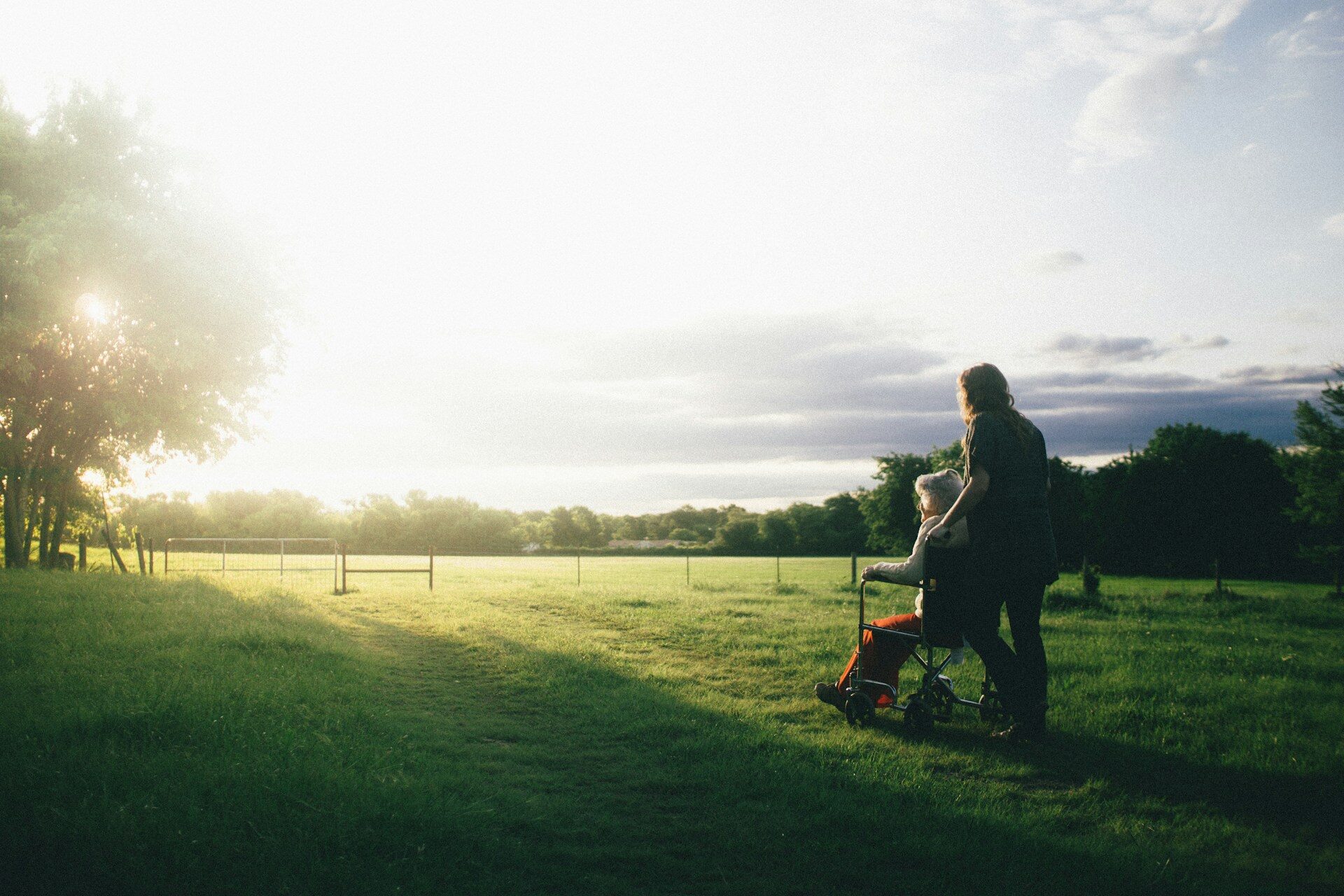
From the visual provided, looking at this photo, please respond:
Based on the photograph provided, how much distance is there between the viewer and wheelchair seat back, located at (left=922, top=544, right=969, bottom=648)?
5449 mm

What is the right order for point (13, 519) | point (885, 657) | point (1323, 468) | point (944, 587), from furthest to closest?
1. point (1323, 468)
2. point (13, 519)
3. point (885, 657)
4. point (944, 587)

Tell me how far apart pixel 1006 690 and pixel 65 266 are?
21.4 metres

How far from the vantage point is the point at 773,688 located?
780 cm

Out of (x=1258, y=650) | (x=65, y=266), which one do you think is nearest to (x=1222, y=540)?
(x=1258, y=650)

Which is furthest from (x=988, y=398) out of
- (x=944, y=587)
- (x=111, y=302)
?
(x=111, y=302)

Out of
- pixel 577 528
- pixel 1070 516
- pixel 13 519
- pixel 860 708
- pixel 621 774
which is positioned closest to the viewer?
pixel 621 774

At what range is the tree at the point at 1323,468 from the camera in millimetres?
32375

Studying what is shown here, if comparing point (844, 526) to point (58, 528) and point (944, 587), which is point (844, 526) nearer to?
point (58, 528)

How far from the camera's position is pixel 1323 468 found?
3291cm

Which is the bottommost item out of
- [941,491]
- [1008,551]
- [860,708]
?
[860,708]

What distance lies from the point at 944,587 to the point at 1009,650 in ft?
2.01

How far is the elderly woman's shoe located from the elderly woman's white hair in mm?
1864

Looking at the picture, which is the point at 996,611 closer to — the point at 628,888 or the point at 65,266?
the point at 628,888

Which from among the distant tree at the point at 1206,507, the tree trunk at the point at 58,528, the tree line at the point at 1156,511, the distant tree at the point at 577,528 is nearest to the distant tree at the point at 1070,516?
the tree line at the point at 1156,511
